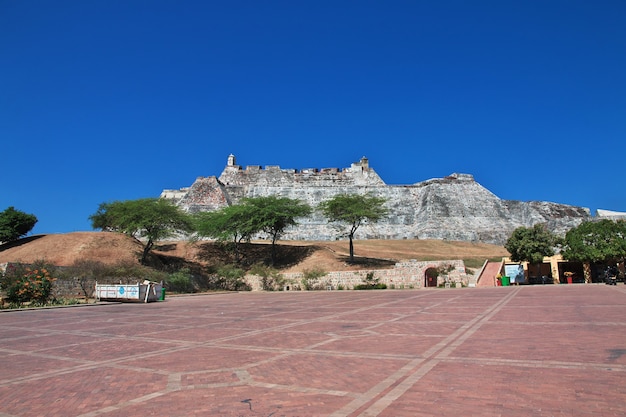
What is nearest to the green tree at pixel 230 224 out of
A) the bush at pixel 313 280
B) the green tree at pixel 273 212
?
the green tree at pixel 273 212

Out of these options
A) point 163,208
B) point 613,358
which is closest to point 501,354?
point 613,358

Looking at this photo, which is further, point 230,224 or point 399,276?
point 230,224

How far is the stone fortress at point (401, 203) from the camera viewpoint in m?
56.2

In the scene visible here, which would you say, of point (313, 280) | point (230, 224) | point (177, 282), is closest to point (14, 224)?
point (177, 282)

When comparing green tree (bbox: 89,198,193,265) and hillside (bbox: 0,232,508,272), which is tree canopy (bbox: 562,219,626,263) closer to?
hillside (bbox: 0,232,508,272)

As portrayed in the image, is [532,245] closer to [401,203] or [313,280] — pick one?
[313,280]

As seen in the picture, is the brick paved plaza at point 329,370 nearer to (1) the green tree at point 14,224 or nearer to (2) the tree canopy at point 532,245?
(2) the tree canopy at point 532,245

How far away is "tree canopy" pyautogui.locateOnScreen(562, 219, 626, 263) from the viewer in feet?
99.0

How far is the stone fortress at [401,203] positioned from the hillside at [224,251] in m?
5.05

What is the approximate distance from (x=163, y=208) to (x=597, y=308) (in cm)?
3245

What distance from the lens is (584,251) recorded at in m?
31.0

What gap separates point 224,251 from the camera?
140 ft

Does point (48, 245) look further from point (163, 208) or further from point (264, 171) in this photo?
point (264, 171)

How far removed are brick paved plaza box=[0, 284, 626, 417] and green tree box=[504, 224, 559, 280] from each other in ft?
83.9
